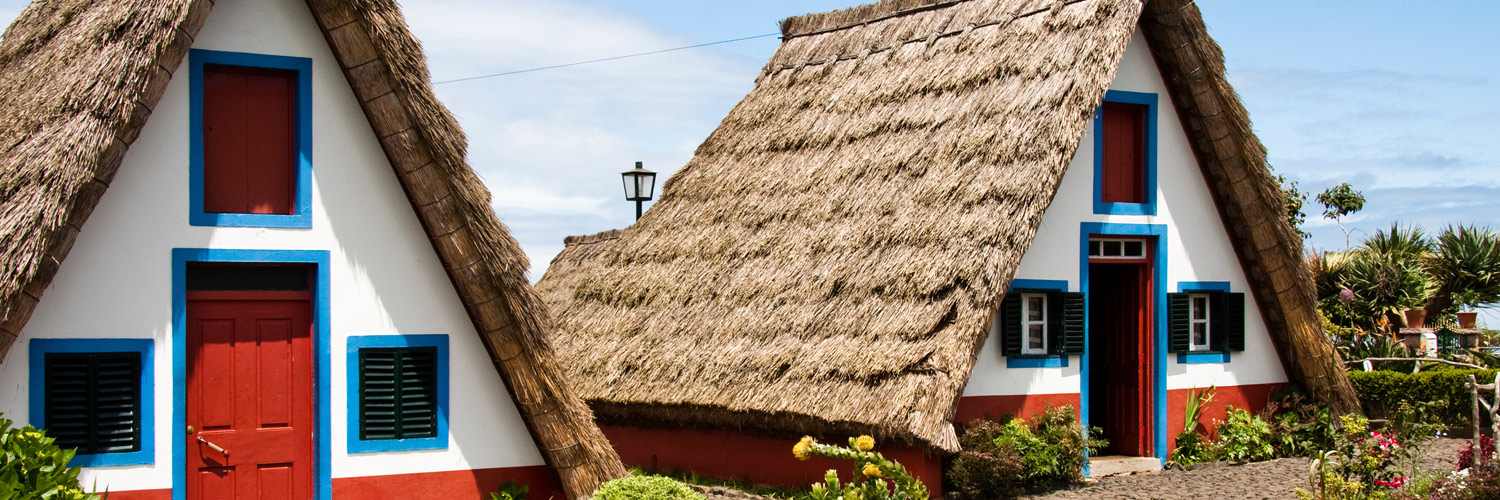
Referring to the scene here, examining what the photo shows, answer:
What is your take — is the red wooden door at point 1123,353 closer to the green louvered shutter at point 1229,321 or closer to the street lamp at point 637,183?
the green louvered shutter at point 1229,321

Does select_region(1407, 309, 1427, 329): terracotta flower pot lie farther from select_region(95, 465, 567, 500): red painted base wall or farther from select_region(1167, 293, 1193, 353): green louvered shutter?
select_region(95, 465, 567, 500): red painted base wall

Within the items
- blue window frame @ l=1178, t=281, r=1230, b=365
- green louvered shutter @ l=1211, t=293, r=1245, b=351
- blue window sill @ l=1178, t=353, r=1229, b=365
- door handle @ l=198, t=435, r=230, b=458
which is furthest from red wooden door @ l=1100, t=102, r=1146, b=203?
door handle @ l=198, t=435, r=230, b=458

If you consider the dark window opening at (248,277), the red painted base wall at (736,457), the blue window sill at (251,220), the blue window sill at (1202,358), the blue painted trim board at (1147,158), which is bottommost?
the red painted base wall at (736,457)

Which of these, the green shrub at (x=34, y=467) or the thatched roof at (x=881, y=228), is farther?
the thatched roof at (x=881, y=228)

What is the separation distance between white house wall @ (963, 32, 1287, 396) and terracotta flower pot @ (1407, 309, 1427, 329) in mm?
5754

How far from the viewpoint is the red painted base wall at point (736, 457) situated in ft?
43.8

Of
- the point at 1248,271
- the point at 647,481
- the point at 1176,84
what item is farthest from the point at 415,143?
the point at 1248,271

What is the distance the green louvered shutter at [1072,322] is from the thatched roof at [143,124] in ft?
18.6

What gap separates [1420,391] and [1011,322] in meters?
6.41

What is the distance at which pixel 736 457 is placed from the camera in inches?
597

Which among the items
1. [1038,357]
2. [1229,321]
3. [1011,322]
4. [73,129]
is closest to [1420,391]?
[1229,321]

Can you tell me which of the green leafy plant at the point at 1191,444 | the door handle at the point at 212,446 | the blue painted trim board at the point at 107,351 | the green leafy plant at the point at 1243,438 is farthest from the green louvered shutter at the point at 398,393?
the green leafy plant at the point at 1243,438

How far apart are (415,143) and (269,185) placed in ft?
3.63

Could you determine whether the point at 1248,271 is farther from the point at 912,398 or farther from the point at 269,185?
the point at 269,185
